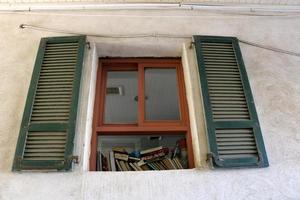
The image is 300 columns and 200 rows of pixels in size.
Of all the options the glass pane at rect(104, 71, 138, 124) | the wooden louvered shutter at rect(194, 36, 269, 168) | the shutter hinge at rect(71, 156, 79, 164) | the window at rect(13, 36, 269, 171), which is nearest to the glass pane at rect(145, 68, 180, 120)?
the window at rect(13, 36, 269, 171)

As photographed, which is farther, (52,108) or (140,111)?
(140,111)

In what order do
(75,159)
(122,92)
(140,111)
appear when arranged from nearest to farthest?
(75,159), (140,111), (122,92)

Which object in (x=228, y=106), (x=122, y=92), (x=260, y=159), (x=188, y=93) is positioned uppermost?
(x=122, y=92)

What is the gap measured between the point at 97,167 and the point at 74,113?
42 centimetres

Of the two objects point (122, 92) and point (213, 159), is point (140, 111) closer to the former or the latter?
point (122, 92)

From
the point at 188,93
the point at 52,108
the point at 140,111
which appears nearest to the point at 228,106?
the point at 188,93

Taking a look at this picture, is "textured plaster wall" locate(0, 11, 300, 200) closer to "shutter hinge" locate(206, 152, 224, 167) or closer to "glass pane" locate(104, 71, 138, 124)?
"shutter hinge" locate(206, 152, 224, 167)

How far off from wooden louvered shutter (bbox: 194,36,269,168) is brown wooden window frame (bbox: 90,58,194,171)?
0.77 ft

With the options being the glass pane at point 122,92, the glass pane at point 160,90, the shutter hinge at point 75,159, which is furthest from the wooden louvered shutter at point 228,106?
the shutter hinge at point 75,159

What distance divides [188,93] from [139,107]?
1.33 feet

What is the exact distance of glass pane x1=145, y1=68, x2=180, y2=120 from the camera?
2.51 meters

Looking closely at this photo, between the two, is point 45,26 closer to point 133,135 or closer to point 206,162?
point 133,135

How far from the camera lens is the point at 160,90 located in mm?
2641

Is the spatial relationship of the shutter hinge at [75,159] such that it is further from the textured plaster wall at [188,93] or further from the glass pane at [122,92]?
the glass pane at [122,92]
